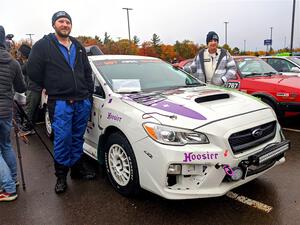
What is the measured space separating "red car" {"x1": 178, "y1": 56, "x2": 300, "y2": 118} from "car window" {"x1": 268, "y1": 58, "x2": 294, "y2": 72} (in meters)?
1.81

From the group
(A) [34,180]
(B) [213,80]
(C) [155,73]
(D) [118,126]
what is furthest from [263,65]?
(A) [34,180]

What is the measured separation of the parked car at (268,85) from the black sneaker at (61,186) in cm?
420

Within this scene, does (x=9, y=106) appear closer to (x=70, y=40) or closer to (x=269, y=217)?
(x=70, y=40)

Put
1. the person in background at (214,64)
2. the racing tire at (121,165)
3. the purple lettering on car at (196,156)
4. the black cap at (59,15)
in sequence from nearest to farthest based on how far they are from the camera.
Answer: the purple lettering on car at (196,156)
the racing tire at (121,165)
the black cap at (59,15)
the person in background at (214,64)

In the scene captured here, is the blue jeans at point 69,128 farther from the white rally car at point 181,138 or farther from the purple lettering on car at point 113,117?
the purple lettering on car at point 113,117

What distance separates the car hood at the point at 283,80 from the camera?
19.4 feet

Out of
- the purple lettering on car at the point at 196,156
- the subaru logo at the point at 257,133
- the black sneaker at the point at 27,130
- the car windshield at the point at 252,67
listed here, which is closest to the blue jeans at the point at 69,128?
the purple lettering on car at the point at 196,156

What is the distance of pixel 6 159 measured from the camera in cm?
369

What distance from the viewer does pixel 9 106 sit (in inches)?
138

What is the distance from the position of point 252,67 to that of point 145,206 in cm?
472

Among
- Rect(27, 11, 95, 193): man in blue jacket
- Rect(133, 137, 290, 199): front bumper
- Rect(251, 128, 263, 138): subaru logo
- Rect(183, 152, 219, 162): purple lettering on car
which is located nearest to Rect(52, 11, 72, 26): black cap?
Rect(27, 11, 95, 193): man in blue jacket

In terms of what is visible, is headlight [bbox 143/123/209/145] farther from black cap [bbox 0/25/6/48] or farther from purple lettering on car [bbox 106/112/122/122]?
black cap [bbox 0/25/6/48]

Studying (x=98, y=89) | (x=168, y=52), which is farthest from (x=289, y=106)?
(x=168, y=52)

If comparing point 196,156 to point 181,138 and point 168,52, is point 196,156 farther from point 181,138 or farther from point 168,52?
point 168,52
